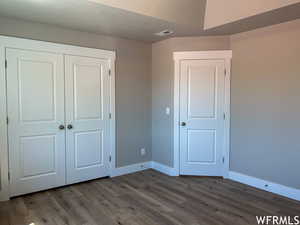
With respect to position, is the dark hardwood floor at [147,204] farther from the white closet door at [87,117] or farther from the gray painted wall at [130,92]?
the gray painted wall at [130,92]

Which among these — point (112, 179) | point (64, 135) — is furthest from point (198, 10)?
point (112, 179)

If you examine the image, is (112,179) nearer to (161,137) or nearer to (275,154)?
(161,137)

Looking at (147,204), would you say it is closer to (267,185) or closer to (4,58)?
(267,185)

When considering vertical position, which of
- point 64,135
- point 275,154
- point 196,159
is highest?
point 64,135

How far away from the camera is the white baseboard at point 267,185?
121 inches

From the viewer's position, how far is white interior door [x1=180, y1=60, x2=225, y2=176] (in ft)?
12.5

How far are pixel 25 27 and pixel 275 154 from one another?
3.94 m

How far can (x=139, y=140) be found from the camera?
14.2 feet

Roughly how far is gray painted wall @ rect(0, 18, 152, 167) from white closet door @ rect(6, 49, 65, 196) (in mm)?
690

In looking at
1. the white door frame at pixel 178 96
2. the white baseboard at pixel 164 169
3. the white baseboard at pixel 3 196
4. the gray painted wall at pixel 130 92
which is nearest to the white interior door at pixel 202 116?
the white door frame at pixel 178 96

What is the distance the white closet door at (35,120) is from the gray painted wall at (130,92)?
2.27ft

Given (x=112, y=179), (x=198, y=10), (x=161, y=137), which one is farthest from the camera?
(x=161, y=137)

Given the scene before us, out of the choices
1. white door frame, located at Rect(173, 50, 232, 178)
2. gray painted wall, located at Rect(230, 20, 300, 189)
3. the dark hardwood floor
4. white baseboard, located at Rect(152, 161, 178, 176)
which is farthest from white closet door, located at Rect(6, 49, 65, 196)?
gray painted wall, located at Rect(230, 20, 300, 189)

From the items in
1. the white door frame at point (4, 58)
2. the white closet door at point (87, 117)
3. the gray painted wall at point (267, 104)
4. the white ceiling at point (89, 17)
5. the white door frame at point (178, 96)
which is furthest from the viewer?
the white door frame at point (178, 96)
